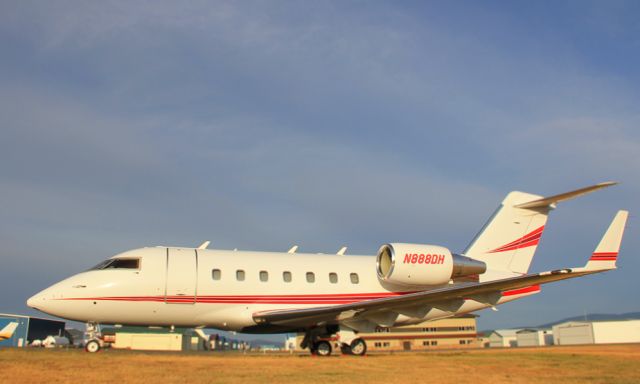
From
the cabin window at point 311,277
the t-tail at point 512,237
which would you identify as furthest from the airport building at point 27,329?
the t-tail at point 512,237

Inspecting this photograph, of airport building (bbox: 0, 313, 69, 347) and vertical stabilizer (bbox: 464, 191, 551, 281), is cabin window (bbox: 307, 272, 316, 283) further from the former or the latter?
airport building (bbox: 0, 313, 69, 347)

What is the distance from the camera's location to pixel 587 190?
19.0 meters

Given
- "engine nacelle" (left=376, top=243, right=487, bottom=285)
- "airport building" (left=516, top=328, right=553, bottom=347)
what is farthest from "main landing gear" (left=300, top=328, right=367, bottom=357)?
"airport building" (left=516, top=328, right=553, bottom=347)

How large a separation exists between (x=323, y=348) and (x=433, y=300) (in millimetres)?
4096

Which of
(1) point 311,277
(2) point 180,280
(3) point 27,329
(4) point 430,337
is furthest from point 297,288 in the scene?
(4) point 430,337

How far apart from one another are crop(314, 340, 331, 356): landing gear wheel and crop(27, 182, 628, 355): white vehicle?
3 centimetres

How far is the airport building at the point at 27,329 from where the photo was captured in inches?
1855

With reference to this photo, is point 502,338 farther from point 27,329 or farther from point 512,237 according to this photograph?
point 512,237

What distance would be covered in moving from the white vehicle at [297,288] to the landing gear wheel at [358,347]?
0.11 ft

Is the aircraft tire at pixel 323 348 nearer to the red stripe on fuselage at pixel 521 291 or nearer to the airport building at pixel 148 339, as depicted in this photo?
the red stripe on fuselage at pixel 521 291

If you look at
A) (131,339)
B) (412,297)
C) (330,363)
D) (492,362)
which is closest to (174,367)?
(330,363)

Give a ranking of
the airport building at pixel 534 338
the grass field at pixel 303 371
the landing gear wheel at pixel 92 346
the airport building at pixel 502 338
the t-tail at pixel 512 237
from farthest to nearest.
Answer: the airport building at pixel 502 338
the airport building at pixel 534 338
the t-tail at pixel 512 237
the landing gear wheel at pixel 92 346
the grass field at pixel 303 371

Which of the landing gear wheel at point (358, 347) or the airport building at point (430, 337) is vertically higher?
the landing gear wheel at point (358, 347)

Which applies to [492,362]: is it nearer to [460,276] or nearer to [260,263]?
[460,276]
